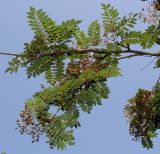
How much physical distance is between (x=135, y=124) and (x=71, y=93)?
5.55 ft

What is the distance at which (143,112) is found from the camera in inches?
330

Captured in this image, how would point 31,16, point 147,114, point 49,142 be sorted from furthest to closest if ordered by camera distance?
point 147,114, point 31,16, point 49,142

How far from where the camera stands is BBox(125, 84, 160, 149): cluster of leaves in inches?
329

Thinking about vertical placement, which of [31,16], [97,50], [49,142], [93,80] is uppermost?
[31,16]

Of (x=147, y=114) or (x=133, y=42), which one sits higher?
(x=133, y=42)

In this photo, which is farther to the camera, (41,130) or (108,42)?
(108,42)

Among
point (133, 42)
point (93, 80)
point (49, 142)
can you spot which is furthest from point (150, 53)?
point (49, 142)

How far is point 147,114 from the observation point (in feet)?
27.6

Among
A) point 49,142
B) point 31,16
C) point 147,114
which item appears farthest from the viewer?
point 147,114

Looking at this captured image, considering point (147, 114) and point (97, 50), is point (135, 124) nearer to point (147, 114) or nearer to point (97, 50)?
point (147, 114)

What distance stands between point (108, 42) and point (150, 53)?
1.08 metres

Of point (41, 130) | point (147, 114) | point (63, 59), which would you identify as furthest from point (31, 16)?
point (147, 114)

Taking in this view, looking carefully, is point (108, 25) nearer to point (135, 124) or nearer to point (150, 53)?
point (150, 53)

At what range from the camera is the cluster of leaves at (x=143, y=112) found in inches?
329
